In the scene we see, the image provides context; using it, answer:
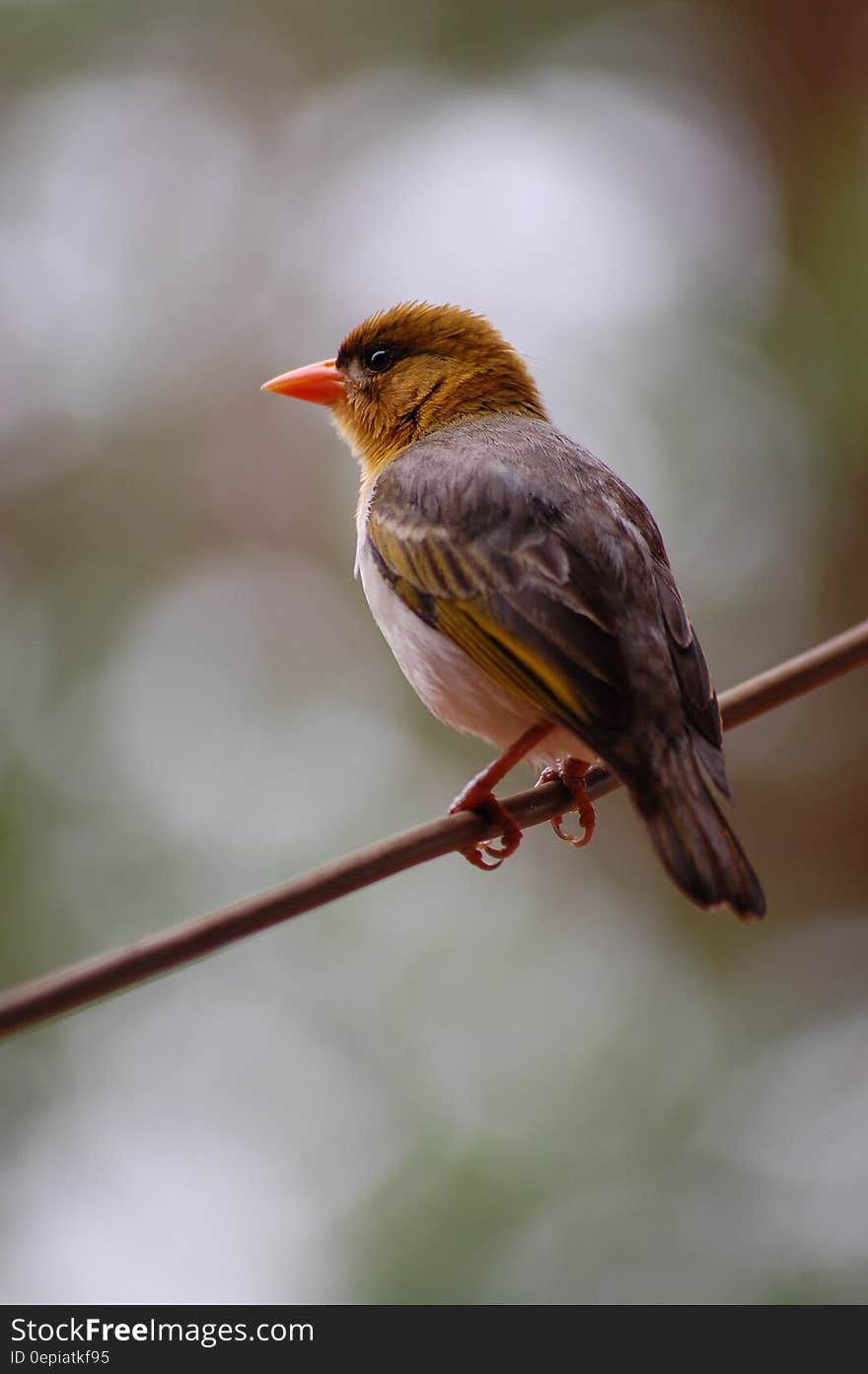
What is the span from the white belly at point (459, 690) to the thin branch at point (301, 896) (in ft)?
2.58

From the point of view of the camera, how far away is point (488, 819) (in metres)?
2.52

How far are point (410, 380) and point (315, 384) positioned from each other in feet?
1.06

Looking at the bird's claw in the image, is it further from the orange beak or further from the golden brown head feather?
the orange beak

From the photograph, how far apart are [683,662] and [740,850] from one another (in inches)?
22.9

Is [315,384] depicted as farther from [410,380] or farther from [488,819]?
[488,819]

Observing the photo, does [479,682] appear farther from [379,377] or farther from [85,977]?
[85,977]

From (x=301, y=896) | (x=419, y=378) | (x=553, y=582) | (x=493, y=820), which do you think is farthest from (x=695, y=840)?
(x=419, y=378)

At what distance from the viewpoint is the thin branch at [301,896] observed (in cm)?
146

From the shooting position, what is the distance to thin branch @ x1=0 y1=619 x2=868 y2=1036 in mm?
1457

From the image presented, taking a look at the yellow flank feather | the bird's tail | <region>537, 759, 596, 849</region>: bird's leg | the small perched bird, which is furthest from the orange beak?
the bird's tail

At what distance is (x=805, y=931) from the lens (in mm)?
5336

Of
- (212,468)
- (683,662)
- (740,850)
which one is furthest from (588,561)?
(212,468)

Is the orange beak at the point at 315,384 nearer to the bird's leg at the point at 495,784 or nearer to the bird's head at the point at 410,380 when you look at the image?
the bird's head at the point at 410,380

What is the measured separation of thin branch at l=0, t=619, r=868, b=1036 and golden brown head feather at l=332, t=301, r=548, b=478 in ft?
6.15
